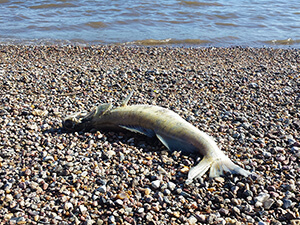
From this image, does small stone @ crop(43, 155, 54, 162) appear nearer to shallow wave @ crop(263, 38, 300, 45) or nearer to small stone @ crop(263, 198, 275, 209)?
small stone @ crop(263, 198, 275, 209)

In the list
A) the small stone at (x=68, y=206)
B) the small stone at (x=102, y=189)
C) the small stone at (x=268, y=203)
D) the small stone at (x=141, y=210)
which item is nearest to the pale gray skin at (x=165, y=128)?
the small stone at (x=268, y=203)

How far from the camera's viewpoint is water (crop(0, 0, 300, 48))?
50.9 ft

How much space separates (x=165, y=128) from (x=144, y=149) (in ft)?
1.86

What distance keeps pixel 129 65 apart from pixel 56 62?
263 cm

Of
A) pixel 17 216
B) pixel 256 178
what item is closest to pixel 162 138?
pixel 256 178

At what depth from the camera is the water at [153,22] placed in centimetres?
1551

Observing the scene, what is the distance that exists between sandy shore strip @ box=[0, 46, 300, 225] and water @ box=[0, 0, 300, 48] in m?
4.60

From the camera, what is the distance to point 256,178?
16.7 ft

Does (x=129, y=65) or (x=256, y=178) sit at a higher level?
(x=129, y=65)

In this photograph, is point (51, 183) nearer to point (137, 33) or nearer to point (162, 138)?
point (162, 138)

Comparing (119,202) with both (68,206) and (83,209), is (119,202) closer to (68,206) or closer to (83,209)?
(83,209)

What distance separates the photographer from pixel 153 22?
18.0 m

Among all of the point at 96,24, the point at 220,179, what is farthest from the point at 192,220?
the point at 96,24

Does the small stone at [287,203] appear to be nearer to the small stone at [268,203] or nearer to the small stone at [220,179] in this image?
the small stone at [268,203]
